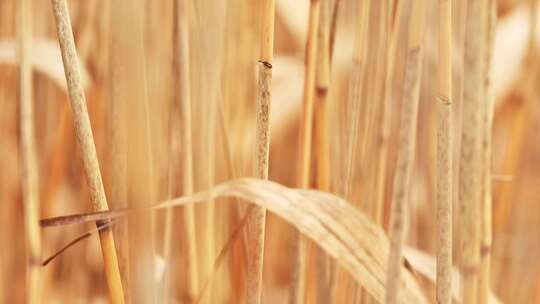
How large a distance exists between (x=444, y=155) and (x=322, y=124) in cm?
11

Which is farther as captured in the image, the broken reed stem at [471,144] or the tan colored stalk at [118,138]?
the tan colored stalk at [118,138]

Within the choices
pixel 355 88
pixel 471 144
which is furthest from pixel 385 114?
pixel 471 144

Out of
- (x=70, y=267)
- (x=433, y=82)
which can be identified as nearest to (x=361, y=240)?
(x=433, y=82)

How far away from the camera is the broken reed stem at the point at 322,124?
465 mm

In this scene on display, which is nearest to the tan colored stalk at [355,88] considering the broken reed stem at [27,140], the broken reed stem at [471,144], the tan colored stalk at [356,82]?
the tan colored stalk at [356,82]

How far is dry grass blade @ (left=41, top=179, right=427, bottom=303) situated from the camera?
39cm

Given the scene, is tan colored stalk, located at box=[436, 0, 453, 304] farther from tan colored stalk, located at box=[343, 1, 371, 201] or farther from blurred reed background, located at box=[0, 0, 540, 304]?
tan colored stalk, located at box=[343, 1, 371, 201]

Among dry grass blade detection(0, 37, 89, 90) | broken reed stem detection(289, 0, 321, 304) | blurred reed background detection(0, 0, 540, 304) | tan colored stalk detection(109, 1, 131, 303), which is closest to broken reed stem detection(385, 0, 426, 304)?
blurred reed background detection(0, 0, 540, 304)

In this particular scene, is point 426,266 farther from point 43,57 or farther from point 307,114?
point 43,57

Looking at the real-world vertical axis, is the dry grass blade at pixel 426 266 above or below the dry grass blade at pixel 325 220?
below

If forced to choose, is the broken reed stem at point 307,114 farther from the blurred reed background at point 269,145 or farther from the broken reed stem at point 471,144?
the broken reed stem at point 471,144

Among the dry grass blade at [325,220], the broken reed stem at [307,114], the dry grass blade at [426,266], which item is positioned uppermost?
the broken reed stem at [307,114]

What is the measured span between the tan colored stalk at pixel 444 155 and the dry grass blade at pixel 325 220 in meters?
0.04

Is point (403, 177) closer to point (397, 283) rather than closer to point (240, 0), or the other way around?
point (397, 283)
